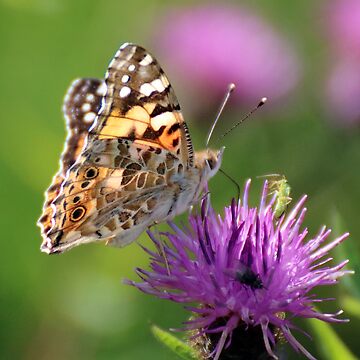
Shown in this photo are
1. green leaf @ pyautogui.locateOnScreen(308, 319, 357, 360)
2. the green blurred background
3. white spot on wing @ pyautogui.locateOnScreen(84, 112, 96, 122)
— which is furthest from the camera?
the green blurred background

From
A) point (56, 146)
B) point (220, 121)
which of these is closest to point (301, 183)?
point (220, 121)

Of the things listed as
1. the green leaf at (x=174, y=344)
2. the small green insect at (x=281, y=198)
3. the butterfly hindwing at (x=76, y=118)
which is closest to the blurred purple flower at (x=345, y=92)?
the butterfly hindwing at (x=76, y=118)

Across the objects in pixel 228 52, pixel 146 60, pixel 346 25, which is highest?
pixel 146 60

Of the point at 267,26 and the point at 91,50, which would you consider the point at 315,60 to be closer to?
the point at 267,26

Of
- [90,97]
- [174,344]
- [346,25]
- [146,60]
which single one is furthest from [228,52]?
[174,344]

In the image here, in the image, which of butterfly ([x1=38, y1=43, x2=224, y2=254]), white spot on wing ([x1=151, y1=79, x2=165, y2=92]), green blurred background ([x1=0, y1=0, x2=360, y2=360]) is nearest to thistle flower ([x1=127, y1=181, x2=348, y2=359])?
butterfly ([x1=38, y1=43, x2=224, y2=254])

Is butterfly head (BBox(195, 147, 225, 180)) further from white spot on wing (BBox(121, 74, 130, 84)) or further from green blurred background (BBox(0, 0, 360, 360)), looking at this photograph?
green blurred background (BBox(0, 0, 360, 360))

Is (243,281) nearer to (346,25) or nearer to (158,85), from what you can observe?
(158,85)
